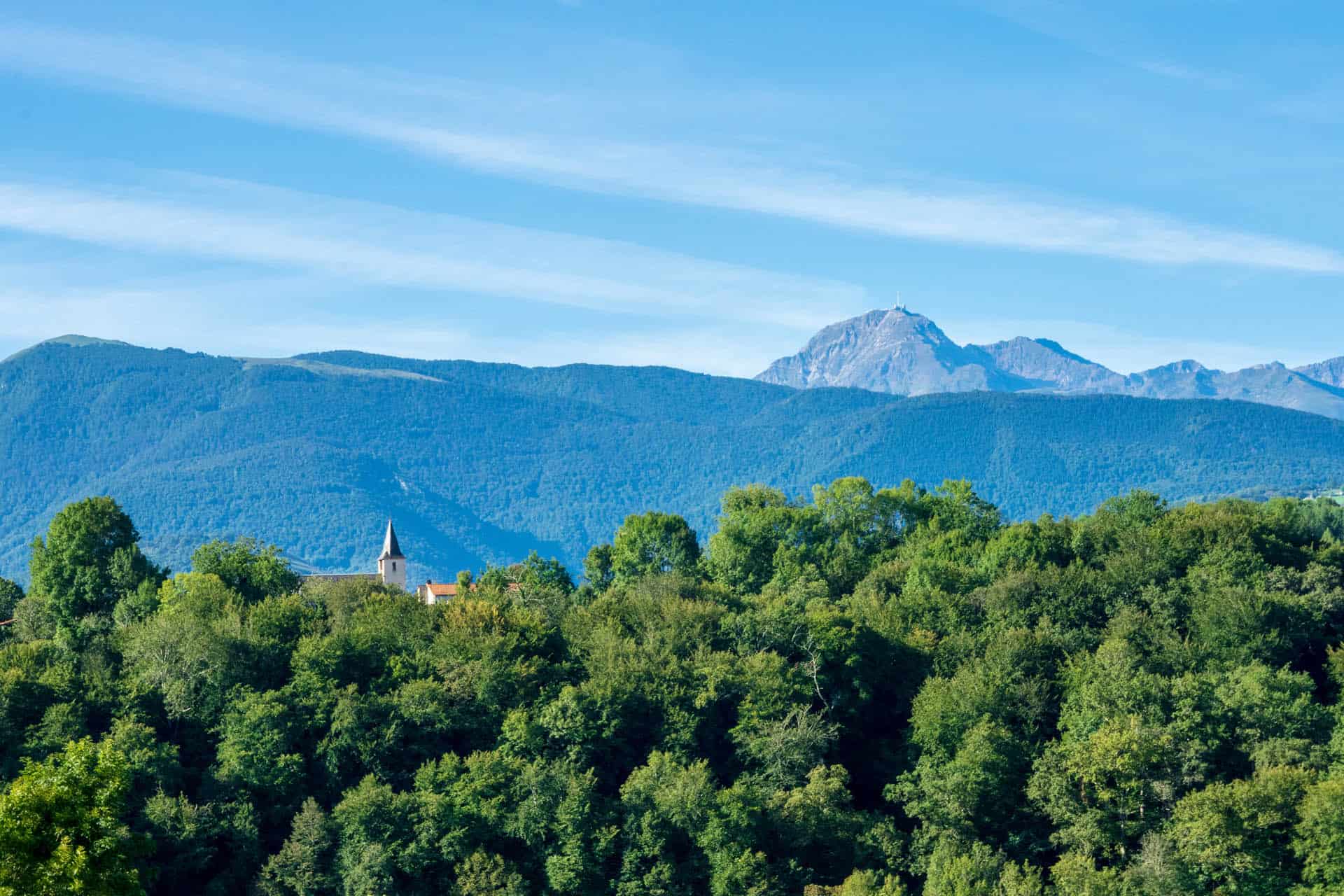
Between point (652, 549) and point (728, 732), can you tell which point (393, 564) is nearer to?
point (652, 549)

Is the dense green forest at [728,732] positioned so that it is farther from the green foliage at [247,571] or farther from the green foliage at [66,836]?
the green foliage at [66,836]

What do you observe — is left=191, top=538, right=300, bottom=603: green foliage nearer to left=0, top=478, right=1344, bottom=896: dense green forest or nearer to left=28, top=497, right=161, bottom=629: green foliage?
left=28, top=497, right=161, bottom=629: green foliage

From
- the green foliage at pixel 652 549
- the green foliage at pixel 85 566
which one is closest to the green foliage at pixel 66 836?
the green foliage at pixel 85 566

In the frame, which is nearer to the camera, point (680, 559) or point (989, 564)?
point (989, 564)

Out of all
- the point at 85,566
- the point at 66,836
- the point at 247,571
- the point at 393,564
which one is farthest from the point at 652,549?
the point at 66,836

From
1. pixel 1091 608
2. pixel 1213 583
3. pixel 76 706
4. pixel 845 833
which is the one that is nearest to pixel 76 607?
pixel 76 706

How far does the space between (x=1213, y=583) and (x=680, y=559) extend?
129 ft

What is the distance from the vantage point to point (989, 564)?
109 m

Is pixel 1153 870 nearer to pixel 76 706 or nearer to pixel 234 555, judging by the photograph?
pixel 76 706

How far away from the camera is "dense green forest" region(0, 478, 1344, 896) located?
2928 inches

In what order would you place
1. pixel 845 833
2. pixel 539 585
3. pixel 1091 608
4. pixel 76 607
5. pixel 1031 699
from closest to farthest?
1. pixel 845 833
2. pixel 1031 699
3. pixel 1091 608
4. pixel 76 607
5. pixel 539 585

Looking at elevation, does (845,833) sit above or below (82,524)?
below

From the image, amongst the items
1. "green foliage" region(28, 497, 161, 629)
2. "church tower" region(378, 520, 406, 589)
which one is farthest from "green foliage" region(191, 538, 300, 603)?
"church tower" region(378, 520, 406, 589)

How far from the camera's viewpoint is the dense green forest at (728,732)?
74.4 meters
